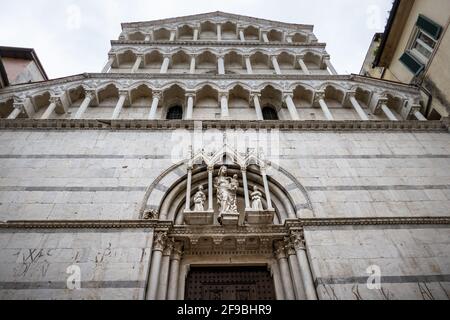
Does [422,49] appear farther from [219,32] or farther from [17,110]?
[17,110]

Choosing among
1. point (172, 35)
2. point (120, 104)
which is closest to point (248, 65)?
point (172, 35)

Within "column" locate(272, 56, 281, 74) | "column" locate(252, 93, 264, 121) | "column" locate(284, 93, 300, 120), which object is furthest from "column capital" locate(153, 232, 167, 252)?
"column" locate(272, 56, 281, 74)

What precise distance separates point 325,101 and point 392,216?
4.80 meters

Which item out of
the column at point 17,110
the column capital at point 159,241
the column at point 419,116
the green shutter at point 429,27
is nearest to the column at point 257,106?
the column capital at point 159,241

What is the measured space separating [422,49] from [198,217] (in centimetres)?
905

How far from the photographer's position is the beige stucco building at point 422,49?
862 centimetres

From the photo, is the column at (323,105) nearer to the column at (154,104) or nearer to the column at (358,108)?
the column at (358,108)

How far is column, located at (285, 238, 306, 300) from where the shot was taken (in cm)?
501

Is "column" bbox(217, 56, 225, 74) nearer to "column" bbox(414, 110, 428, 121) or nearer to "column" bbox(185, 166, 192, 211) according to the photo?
"column" bbox(185, 166, 192, 211)

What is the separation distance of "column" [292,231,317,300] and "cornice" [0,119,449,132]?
3.18 meters

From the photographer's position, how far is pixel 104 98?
941 cm

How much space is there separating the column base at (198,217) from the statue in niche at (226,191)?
8.3 inches
